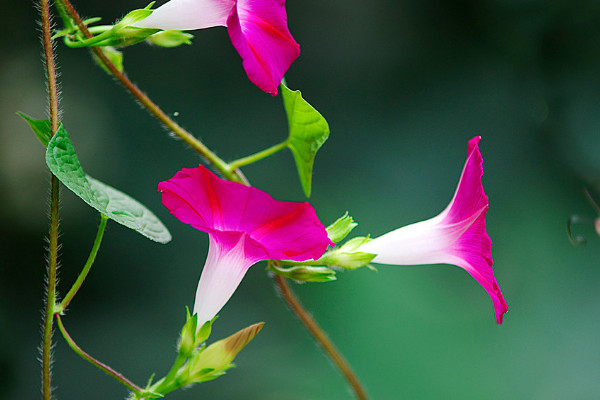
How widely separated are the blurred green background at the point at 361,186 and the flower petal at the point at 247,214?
2.96 ft

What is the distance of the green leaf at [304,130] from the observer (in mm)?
427

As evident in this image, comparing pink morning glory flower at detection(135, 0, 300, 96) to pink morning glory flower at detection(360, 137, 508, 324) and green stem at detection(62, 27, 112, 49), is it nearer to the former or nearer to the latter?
green stem at detection(62, 27, 112, 49)

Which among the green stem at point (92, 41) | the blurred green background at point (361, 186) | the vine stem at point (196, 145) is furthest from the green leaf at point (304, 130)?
the blurred green background at point (361, 186)

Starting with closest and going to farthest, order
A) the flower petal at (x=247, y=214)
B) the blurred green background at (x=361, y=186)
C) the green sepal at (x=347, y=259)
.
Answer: the flower petal at (x=247, y=214), the green sepal at (x=347, y=259), the blurred green background at (x=361, y=186)

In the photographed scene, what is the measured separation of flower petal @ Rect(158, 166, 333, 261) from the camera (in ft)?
0.94

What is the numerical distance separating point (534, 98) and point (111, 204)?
124 centimetres

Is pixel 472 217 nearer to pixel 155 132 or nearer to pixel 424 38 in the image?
pixel 155 132

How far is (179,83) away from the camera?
1.23 metres

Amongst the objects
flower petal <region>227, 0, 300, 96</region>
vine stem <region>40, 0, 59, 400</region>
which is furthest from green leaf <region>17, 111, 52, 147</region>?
flower petal <region>227, 0, 300, 96</region>

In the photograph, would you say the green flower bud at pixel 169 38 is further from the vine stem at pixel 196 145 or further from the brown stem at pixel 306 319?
the brown stem at pixel 306 319

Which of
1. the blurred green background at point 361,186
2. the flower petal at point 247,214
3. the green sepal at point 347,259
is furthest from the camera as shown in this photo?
the blurred green background at point 361,186

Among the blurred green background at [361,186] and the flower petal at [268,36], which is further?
the blurred green background at [361,186]

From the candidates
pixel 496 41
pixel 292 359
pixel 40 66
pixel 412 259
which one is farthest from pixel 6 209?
pixel 496 41

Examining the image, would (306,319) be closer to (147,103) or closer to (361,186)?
(147,103)
